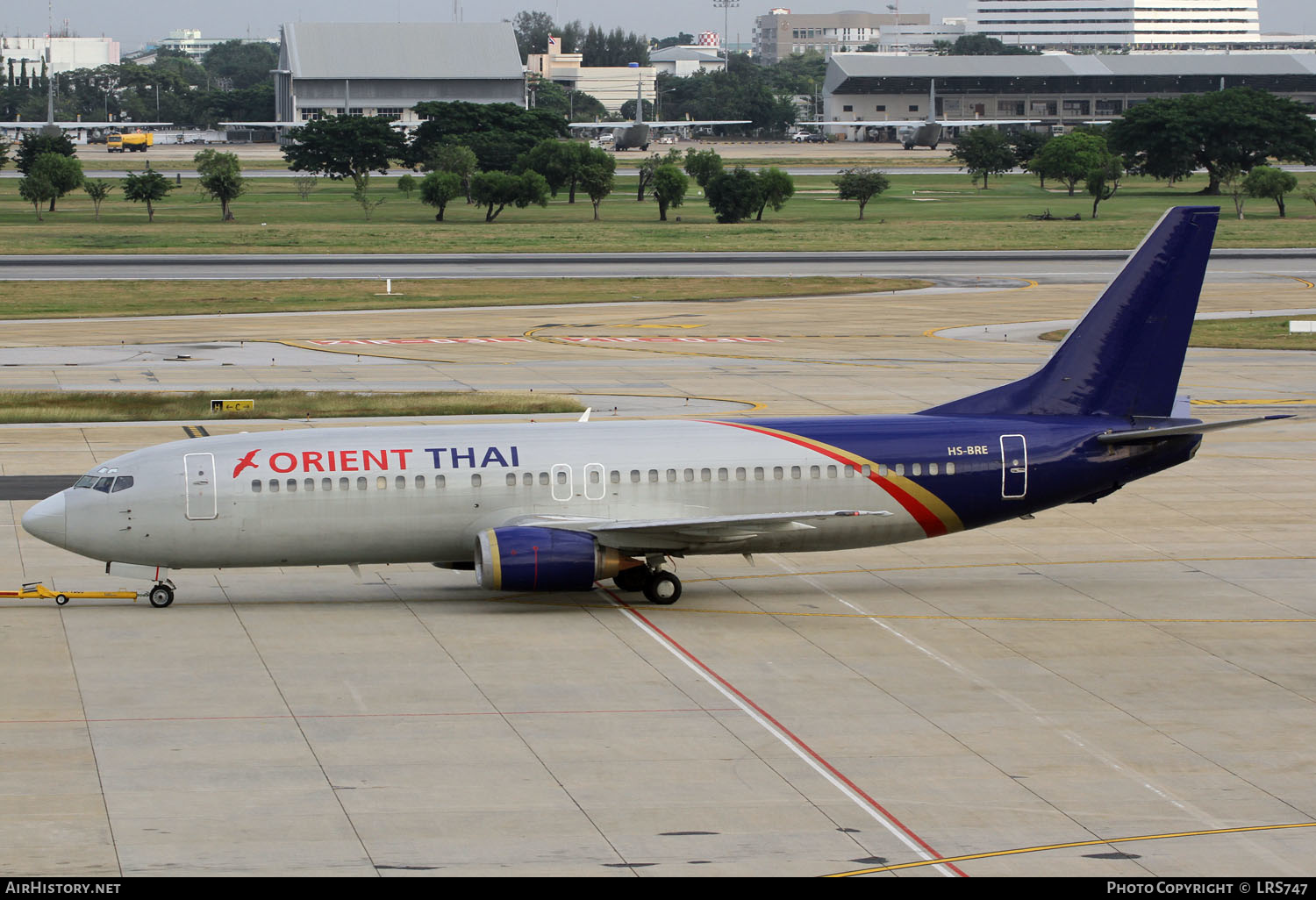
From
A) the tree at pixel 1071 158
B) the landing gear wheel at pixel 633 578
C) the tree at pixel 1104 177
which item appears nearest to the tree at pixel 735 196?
the tree at pixel 1104 177

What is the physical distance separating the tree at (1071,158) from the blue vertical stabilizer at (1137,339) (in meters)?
151

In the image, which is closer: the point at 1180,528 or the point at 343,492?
the point at 343,492

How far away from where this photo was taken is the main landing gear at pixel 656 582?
34.5 metres

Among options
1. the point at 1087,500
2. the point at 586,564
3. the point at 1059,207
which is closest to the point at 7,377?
the point at 586,564

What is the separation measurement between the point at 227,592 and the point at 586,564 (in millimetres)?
8578

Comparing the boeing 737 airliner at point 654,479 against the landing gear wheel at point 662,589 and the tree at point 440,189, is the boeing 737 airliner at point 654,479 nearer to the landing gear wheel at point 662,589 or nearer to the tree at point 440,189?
the landing gear wheel at point 662,589

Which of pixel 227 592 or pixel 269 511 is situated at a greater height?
pixel 269 511

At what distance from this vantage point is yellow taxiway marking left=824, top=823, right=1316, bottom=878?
20.2 m

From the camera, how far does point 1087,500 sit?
36.1 meters

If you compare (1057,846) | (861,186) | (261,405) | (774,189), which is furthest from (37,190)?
(1057,846)

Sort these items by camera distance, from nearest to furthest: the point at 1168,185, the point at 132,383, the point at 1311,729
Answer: the point at 1311,729 < the point at 132,383 < the point at 1168,185

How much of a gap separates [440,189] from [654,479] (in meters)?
123

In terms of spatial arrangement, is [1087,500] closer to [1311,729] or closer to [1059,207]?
[1311,729]

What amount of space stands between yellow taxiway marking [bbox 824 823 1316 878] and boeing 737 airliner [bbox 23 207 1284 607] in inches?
518
